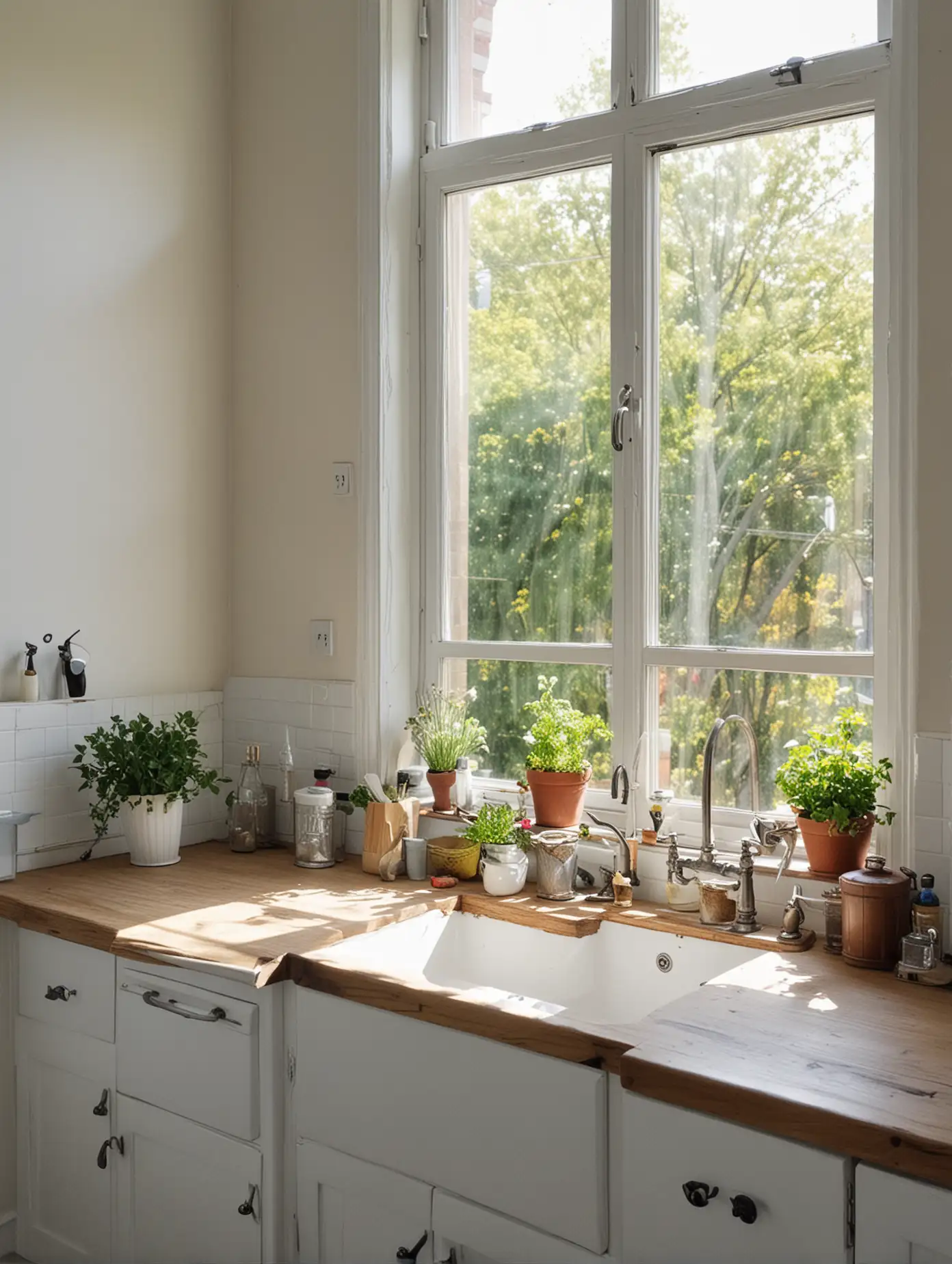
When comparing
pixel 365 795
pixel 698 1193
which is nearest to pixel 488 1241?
pixel 698 1193

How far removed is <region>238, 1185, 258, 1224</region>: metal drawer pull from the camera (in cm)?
224

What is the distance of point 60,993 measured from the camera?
2523 mm

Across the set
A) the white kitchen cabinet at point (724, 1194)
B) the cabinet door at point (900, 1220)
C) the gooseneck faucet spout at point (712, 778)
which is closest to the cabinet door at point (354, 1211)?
the white kitchen cabinet at point (724, 1194)

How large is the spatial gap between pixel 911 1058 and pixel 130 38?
121 inches

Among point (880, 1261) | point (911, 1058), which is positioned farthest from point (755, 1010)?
point (880, 1261)

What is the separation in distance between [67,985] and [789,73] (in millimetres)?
2559

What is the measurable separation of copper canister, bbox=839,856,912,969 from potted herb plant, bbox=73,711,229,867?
1629mm

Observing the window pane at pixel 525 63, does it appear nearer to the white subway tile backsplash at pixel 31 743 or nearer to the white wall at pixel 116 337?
the white wall at pixel 116 337

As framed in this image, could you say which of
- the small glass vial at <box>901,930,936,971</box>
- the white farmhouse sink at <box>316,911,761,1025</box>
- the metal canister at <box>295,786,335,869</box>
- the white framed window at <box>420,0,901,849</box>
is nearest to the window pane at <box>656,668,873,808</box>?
the white framed window at <box>420,0,901,849</box>

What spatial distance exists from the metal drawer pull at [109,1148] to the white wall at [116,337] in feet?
3.52

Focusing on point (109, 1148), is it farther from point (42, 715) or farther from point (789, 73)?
point (789, 73)

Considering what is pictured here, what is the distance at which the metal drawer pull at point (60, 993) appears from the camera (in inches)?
98.9

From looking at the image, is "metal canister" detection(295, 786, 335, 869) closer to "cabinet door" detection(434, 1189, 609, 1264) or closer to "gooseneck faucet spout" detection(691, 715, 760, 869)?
"gooseneck faucet spout" detection(691, 715, 760, 869)

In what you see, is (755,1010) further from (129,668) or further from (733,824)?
(129,668)
